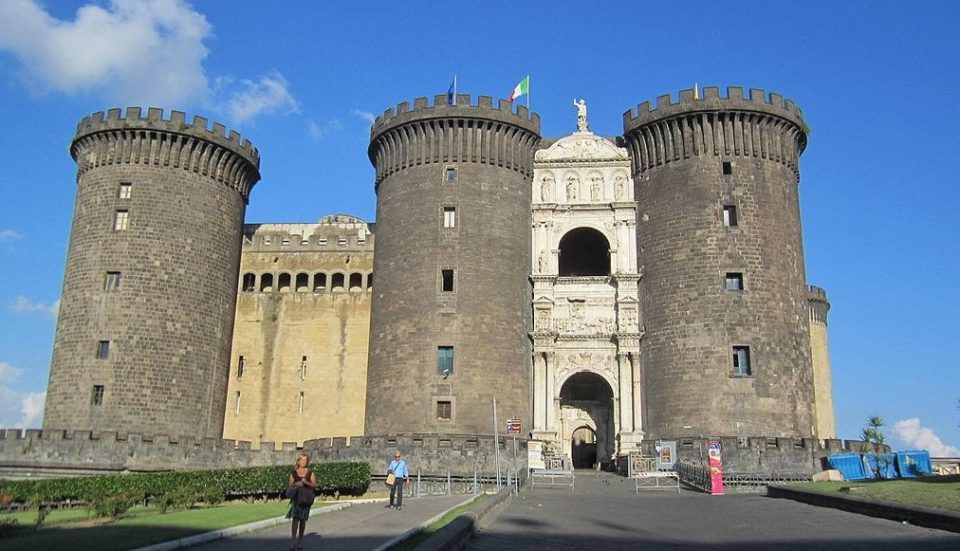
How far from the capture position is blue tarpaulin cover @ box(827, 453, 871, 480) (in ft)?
103

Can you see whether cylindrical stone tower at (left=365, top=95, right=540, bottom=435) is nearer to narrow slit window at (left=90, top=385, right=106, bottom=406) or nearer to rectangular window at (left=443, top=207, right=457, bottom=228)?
rectangular window at (left=443, top=207, right=457, bottom=228)

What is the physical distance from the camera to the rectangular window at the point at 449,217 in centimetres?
3941

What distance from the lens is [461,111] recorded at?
40375 mm

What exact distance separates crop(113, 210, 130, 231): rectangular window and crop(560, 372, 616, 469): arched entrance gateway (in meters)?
21.7

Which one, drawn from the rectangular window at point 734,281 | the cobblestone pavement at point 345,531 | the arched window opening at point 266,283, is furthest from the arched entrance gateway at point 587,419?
the cobblestone pavement at point 345,531

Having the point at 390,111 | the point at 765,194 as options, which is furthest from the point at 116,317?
the point at 765,194

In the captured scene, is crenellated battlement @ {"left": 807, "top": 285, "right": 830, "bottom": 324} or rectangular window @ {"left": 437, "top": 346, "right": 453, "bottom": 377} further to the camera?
crenellated battlement @ {"left": 807, "top": 285, "right": 830, "bottom": 324}

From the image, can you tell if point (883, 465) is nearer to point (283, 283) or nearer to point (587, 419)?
point (587, 419)

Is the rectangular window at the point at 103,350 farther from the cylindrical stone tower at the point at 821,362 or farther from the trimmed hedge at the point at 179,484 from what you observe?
the cylindrical stone tower at the point at 821,362

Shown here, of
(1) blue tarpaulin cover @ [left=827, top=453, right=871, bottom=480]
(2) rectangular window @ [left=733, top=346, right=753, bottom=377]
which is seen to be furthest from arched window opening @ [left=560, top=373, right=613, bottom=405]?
(1) blue tarpaulin cover @ [left=827, top=453, right=871, bottom=480]

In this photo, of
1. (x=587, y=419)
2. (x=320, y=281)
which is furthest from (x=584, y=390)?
(x=320, y=281)

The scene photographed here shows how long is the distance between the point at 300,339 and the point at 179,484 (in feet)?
62.0

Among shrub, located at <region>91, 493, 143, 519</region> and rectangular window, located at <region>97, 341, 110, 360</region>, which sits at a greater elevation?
rectangular window, located at <region>97, 341, 110, 360</region>

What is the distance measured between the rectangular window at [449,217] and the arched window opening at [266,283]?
10.6 meters
